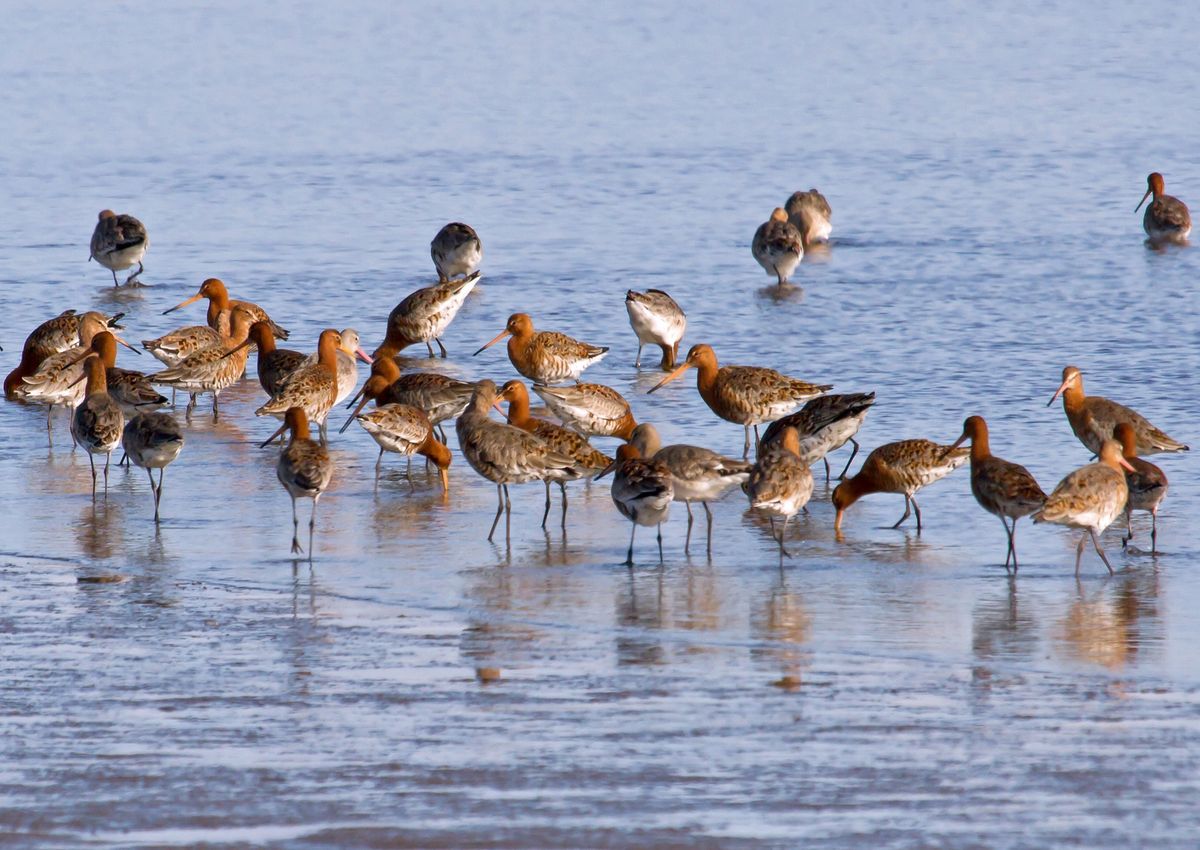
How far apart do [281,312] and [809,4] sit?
31.9 metres

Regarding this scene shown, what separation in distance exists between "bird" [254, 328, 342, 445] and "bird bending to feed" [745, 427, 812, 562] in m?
3.83

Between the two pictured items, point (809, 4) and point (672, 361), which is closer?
point (672, 361)

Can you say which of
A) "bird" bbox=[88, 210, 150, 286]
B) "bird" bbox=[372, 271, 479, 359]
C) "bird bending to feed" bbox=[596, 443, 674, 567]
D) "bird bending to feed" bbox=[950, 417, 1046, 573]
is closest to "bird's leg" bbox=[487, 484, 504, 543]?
"bird bending to feed" bbox=[596, 443, 674, 567]

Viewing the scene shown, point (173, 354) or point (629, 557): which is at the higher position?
point (173, 354)

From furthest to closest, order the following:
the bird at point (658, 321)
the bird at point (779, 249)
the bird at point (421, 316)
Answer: the bird at point (779, 249) < the bird at point (421, 316) < the bird at point (658, 321)

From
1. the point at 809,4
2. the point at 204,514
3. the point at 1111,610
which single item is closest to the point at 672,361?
the point at 204,514

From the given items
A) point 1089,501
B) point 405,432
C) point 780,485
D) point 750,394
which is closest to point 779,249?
point 750,394

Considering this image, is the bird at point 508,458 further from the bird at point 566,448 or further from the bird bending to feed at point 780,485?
the bird bending to feed at point 780,485

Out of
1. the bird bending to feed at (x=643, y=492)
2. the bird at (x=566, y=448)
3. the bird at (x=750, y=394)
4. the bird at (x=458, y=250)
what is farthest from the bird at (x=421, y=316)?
the bird bending to feed at (x=643, y=492)

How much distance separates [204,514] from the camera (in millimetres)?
11195

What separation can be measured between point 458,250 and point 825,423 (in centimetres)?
841

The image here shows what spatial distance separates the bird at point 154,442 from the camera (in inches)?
438

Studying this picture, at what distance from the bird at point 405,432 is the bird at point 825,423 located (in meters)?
2.01

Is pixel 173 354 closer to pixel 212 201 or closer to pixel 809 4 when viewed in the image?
pixel 212 201
